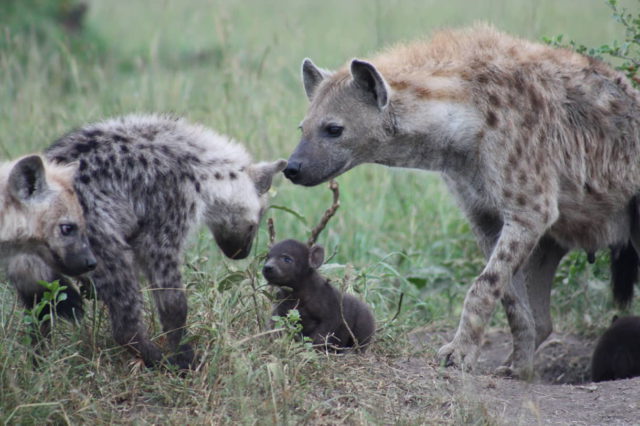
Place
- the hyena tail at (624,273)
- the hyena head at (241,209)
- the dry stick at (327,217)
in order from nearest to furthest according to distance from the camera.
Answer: the hyena head at (241,209) < the dry stick at (327,217) < the hyena tail at (624,273)

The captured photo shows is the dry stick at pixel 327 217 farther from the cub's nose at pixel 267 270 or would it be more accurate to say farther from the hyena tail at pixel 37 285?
the hyena tail at pixel 37 285

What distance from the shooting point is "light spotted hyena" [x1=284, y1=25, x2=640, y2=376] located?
4305 millimetres

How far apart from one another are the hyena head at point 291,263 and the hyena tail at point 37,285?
0.84 m

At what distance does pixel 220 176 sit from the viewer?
13.3 ft

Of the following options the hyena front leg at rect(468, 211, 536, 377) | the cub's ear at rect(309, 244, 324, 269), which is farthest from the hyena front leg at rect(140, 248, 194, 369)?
the hyena front leg at rect(468, 211, 536, 377)

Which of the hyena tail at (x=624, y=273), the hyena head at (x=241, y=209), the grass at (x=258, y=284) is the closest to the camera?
the grass at (x=258, y=284)

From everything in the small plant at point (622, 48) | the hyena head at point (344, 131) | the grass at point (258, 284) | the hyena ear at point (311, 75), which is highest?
the small plant at point (622, 48)

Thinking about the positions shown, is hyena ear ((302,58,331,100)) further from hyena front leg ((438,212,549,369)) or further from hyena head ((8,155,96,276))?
hyena head ((8,155,96,276))

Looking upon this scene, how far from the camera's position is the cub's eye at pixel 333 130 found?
437 centimetres

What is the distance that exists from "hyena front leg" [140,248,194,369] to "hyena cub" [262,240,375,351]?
519 mm

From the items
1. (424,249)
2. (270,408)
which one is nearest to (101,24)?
(424,249)

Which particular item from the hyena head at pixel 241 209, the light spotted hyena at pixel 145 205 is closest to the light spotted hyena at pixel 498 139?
the hyena head at pixel 241 209

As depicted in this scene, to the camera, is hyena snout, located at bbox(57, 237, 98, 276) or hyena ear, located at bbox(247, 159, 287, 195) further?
hyena ear, located at bbox(247, 159, 287, 195)

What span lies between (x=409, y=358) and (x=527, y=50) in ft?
5.41
